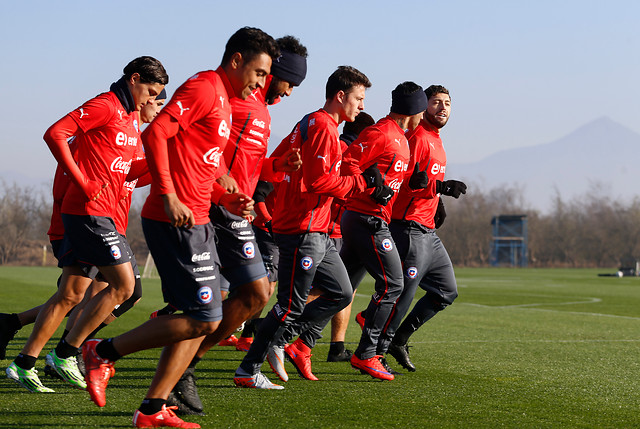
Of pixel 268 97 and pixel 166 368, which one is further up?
pixel 268 97

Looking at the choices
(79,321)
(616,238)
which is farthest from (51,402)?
(616,238)

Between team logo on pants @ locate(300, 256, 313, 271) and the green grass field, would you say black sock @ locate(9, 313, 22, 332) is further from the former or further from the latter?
team logo on pants @ locate(300, 256, 313, 271)

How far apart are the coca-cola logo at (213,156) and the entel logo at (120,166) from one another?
1.65m

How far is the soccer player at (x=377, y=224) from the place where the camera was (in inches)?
257

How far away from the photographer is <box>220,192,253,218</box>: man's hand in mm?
4676

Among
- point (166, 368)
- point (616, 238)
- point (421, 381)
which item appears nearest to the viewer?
point (166, 368)

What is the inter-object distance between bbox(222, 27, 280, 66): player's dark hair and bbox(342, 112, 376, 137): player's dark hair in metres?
3.83

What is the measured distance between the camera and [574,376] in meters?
6.75

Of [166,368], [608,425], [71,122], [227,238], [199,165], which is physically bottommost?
[608,425]

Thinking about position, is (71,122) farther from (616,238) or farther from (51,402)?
(616,238)

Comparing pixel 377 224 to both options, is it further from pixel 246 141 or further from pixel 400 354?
pixel 246 141

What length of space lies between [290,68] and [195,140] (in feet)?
5.49

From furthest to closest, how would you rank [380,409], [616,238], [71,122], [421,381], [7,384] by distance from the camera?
[616,238]
[421,381]
[7,384]
[71,122]
[380,409]

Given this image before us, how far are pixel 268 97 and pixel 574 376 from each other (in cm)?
332
